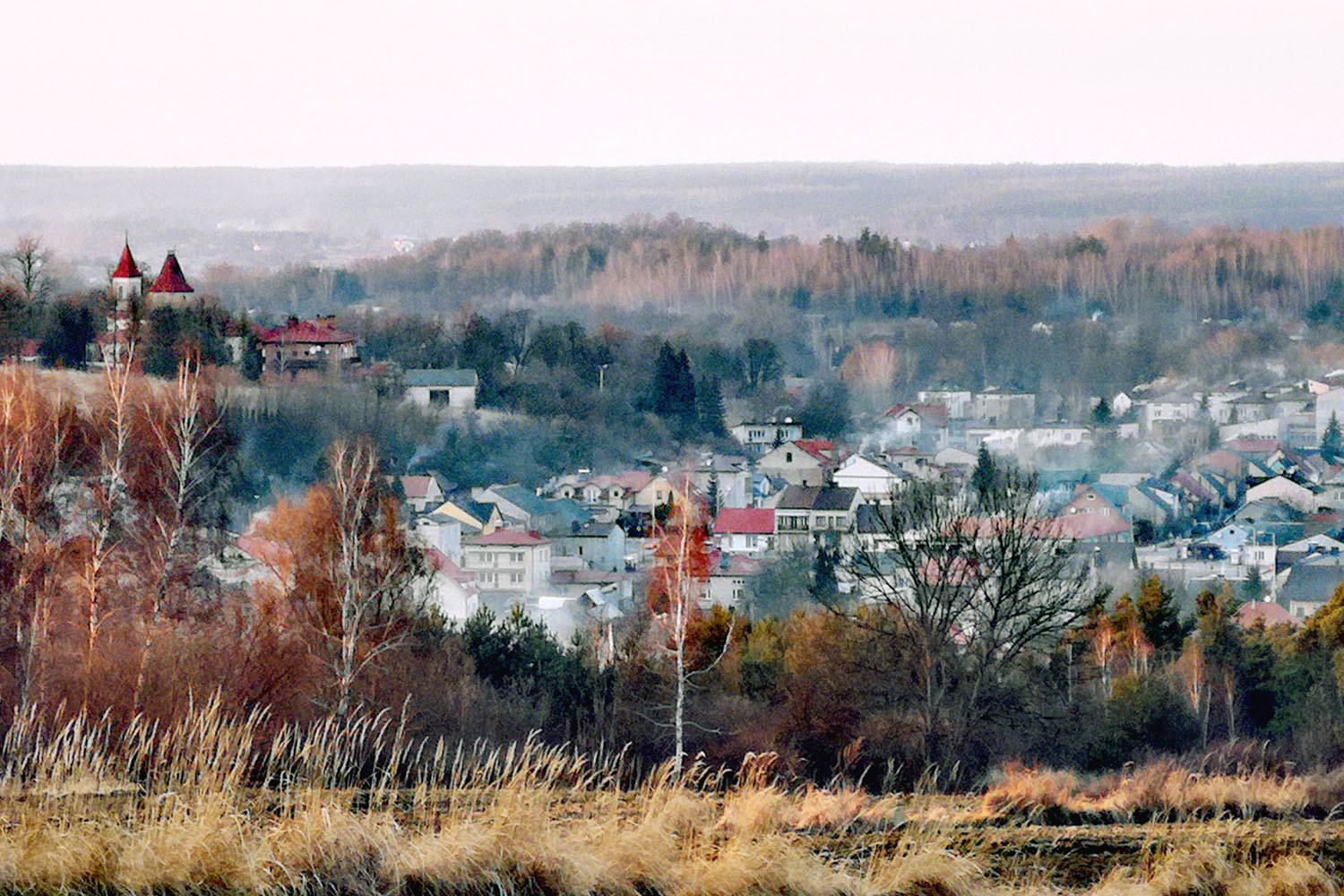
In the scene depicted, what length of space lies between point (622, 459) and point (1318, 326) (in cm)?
2606

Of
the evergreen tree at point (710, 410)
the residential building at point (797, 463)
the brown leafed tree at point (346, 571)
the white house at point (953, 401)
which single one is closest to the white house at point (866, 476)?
the residential building at point (797, 463)

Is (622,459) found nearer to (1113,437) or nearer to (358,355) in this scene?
(358,355)

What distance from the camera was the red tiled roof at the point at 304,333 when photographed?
36.8 metres

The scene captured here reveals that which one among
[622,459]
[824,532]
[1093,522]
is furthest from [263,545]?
[622,459]

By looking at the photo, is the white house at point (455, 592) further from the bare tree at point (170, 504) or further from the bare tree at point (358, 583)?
the bare tree at point (170, 504)

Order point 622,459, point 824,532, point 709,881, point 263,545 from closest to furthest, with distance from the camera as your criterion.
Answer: point 709,881
point 263,545
point 824,532
point 622,459

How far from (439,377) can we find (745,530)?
1199cm

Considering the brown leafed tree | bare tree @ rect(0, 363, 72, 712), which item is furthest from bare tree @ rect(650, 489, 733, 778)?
bare tree @ rect(0, 363, 72, 712)

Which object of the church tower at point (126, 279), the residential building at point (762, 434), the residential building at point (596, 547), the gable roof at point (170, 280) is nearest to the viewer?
the residential building at point (596, 547)

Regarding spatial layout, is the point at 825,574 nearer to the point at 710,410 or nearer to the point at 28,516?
the point at 28,516

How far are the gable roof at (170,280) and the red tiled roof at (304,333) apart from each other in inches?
72.0

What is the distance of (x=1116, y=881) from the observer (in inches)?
140

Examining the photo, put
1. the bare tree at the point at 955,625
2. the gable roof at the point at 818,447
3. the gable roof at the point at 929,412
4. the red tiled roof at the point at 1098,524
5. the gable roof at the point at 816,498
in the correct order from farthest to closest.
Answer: the gable roof at the point at 929,412
the gable roof at the point at 818,447
the gable roof at the point at 816,498
the red tiled roof at the point at 1098,524
the bare tree at the point at 955,625

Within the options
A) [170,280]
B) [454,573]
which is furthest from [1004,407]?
[454,573]
